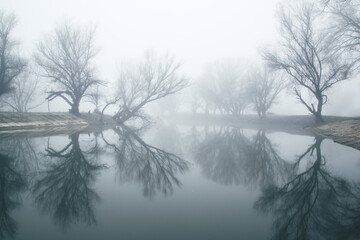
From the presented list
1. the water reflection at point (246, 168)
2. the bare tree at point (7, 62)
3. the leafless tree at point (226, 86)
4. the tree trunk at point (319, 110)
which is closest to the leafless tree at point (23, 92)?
the bare tree at point (7, 62)

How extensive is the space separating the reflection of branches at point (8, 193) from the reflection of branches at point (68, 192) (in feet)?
1.12

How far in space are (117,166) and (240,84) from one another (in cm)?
4174

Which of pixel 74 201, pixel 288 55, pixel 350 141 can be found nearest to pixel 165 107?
pixel 288 55

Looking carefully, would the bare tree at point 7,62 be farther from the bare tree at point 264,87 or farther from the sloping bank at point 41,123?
the bare tree at point 264,87

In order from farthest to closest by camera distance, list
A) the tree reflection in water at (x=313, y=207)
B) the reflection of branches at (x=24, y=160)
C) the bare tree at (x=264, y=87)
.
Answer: the bare tree at (x=264, y=87) → the reflection of branches at (x=24, y=160) → the tree reflection in water at (x=313, y=207)

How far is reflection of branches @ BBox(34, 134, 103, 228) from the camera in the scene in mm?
3152

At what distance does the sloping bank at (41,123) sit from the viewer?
16.5 metres

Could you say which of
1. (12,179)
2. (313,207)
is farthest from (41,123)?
(313,207)

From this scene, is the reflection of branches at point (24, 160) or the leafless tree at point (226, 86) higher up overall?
the leafless tree at point (226, 86)

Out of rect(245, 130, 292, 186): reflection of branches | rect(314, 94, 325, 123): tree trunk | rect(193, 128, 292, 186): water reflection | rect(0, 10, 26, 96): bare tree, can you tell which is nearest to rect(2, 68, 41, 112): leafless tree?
rect(0, 10, 26, 96): bare tree

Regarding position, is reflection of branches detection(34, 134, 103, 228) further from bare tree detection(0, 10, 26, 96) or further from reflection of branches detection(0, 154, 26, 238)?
bare tree detection(0, 10, 26, 96)

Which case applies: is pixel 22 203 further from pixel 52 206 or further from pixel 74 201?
pixel 74 201

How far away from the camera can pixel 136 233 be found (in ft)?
8.70

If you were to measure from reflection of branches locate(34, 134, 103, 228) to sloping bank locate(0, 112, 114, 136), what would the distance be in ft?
35.2
